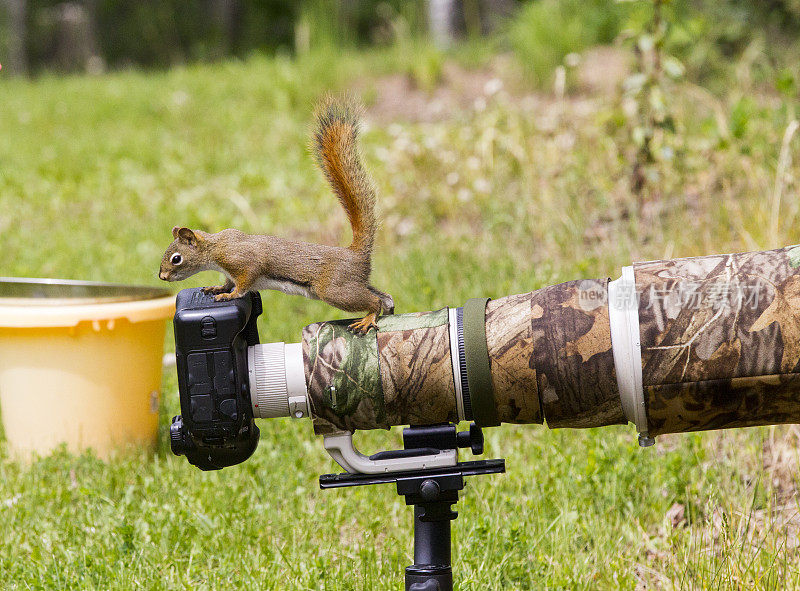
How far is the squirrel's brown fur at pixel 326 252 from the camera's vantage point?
1.83 meters

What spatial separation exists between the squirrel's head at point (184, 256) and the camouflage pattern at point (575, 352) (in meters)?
0.76

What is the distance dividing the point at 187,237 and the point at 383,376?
60 cm

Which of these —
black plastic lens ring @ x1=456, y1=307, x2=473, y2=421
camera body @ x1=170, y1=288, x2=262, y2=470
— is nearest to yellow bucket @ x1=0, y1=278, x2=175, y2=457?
camera body @ x1=170, y1=288, x2=262, y2=470

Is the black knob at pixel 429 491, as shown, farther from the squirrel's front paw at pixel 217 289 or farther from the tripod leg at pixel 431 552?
the squirrel's front paw at pixel 217 289

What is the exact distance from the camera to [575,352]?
1475 mm

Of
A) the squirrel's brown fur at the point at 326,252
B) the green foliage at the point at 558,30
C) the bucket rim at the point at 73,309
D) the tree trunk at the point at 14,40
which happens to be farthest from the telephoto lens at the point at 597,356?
the tree trunk at the point at 14,40

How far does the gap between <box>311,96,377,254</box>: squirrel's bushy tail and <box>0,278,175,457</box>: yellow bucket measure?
110 cm

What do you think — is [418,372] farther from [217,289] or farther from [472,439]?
[217,289]

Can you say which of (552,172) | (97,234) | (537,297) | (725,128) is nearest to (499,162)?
(552,172)

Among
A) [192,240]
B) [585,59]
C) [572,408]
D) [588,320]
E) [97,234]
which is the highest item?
[585,59]

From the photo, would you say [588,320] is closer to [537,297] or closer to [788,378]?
[537,297]

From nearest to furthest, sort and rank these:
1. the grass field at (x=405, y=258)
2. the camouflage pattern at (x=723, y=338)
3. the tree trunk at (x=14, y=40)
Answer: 1. the camouflage pattern at (x=723, y=338)
2. the grass field at (x=405, y=258)
3. the tree trunk at (x=14, y=40)

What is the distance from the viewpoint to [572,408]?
1.51 m

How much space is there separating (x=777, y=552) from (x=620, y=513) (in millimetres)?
560
